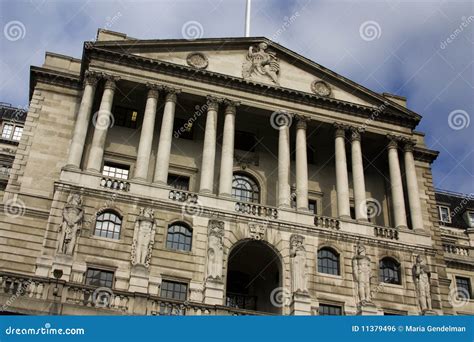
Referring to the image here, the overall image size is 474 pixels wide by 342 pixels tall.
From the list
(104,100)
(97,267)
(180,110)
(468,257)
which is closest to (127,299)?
(97,267)

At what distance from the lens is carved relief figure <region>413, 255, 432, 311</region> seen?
127 feet

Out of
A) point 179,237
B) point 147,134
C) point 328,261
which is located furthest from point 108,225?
point 328,261

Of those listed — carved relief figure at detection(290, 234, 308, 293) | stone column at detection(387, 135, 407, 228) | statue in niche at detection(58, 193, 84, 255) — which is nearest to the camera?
statue in niche at detection(58, 193, 84, 255)

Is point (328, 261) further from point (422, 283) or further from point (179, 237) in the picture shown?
point (179, 237)

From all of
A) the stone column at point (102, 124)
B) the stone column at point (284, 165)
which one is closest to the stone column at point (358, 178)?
the stone column at point (284, 165)

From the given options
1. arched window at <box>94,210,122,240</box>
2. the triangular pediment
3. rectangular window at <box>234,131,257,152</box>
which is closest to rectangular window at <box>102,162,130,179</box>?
arched window at <box>94,210,122,240</box>

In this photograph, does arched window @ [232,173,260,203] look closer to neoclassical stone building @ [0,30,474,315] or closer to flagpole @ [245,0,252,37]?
neoclassical stone building @ [0,30,474,315]

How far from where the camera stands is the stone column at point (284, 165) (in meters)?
40.6

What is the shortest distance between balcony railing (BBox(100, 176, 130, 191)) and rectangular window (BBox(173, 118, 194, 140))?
824 centimetres

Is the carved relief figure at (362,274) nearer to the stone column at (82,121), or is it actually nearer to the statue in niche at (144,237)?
the statue in niche at (144,237)

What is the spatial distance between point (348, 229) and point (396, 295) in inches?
206

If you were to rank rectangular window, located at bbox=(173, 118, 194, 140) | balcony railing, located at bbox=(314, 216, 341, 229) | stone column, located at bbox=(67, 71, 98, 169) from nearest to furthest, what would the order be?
stone column, located at bbox=(67, 71, 98, 169)
balcony railing, located at bbox=(314, 216, 341, 229)
rectangular window, located at bbox=(173, 118, 194, 140)

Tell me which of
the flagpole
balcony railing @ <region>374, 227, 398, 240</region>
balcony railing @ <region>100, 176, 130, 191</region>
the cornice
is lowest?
balcony railing @ <region>374, 227, 398, 240</region>

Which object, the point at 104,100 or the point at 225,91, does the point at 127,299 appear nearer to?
the point at 104,100
